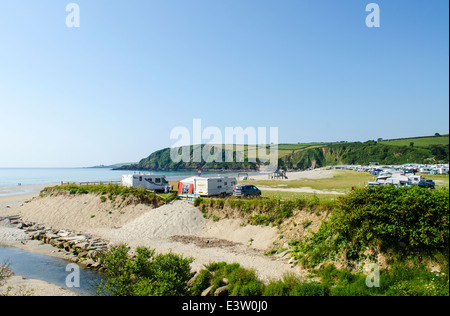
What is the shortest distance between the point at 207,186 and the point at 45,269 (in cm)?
1750

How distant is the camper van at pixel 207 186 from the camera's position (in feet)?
107

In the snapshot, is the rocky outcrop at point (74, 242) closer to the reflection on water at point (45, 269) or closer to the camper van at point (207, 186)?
the reflection on water at point (45, 269)

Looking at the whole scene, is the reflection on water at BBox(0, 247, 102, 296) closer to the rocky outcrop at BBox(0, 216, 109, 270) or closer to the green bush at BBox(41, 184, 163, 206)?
the rocky outcrop at BBox(0, 216, 109, 270)

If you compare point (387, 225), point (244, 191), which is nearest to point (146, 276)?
point (387, 225)

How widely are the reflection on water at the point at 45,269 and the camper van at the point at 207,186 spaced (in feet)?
50.6

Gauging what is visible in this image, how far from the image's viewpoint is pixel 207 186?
107 feet

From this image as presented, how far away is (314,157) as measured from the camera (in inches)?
7781

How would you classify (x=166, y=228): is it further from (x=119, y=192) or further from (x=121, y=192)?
(x=119, y=192)

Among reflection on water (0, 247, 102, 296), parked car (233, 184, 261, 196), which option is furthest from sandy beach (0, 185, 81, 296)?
parked car (233, 184, 261, 196)

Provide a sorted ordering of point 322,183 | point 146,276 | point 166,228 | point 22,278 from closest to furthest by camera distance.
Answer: point 146,276
point 22,278
point 166,228
point 322,183

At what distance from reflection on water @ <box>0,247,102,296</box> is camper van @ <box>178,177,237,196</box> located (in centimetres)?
1541

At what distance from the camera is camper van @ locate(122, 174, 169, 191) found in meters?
42.0

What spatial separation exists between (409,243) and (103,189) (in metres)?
37.0
